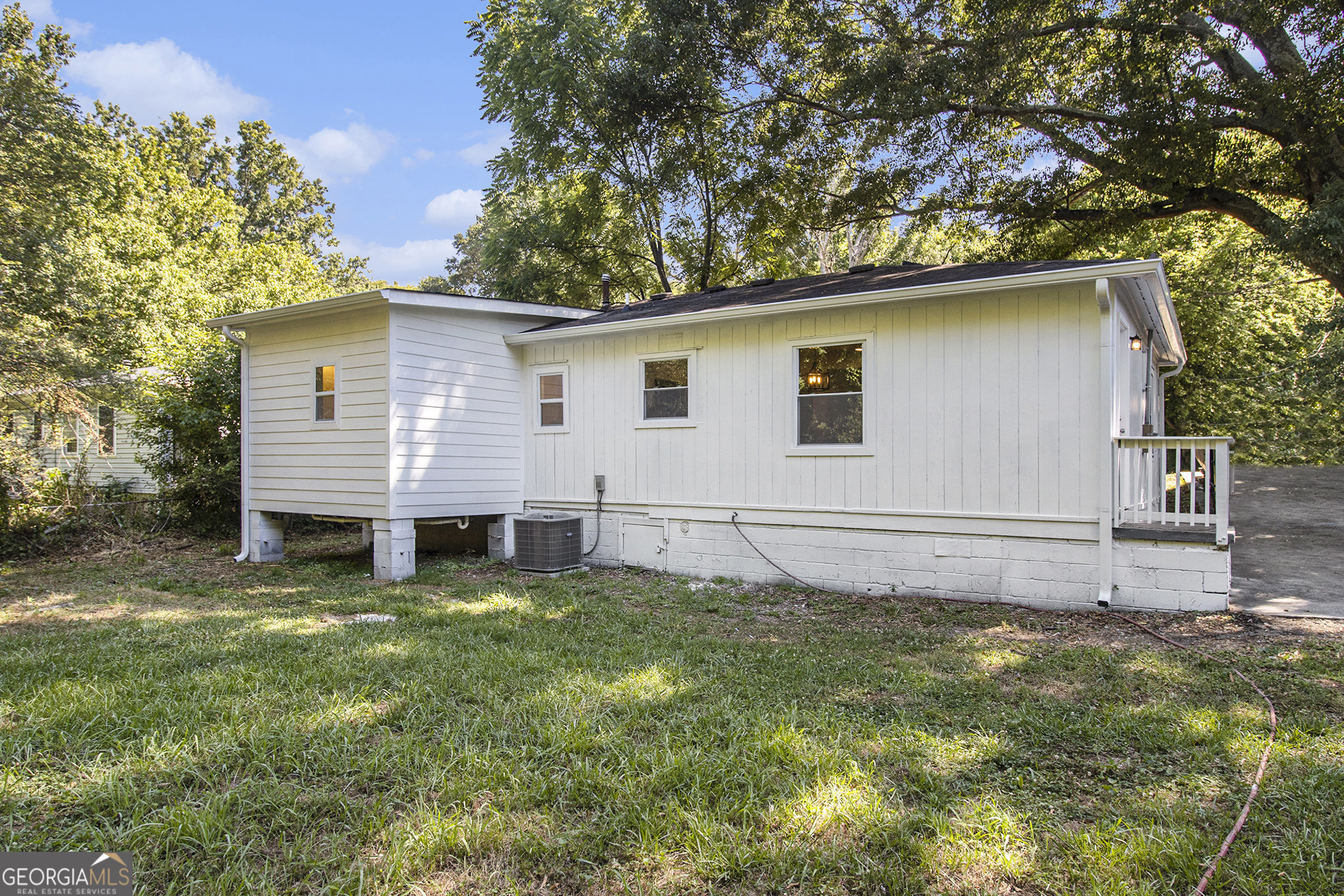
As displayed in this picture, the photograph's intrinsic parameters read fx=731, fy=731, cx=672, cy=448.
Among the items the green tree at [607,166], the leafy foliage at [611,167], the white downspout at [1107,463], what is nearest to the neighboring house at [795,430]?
the white downspout at [1107,463]

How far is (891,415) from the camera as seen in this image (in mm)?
7434

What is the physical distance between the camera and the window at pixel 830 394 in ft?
25.2

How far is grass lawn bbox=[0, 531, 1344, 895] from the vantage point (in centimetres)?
235

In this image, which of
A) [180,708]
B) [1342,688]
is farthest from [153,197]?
[1342,688]

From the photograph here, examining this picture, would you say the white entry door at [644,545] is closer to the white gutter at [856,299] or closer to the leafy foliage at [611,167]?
the white gutter at [856,299]

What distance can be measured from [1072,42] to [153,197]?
944 inches

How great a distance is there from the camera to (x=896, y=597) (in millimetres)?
7285

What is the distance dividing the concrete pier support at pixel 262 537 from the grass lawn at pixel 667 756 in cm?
421

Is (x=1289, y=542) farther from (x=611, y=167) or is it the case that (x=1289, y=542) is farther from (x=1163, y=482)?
(x=611, y=167)

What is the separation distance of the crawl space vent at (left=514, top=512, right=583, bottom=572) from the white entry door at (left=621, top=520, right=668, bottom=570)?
0.60 m

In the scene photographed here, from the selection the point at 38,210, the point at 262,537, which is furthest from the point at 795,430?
the point at 38,210

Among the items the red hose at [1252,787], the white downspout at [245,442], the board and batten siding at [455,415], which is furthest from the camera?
the white downspout at [245,442]

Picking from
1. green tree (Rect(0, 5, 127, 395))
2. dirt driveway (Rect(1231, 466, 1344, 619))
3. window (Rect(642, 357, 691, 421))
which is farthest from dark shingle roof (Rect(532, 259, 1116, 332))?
green tree (Rect(0, 5, 127, 395))

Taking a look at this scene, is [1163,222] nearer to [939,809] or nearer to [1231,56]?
[1231,56]
